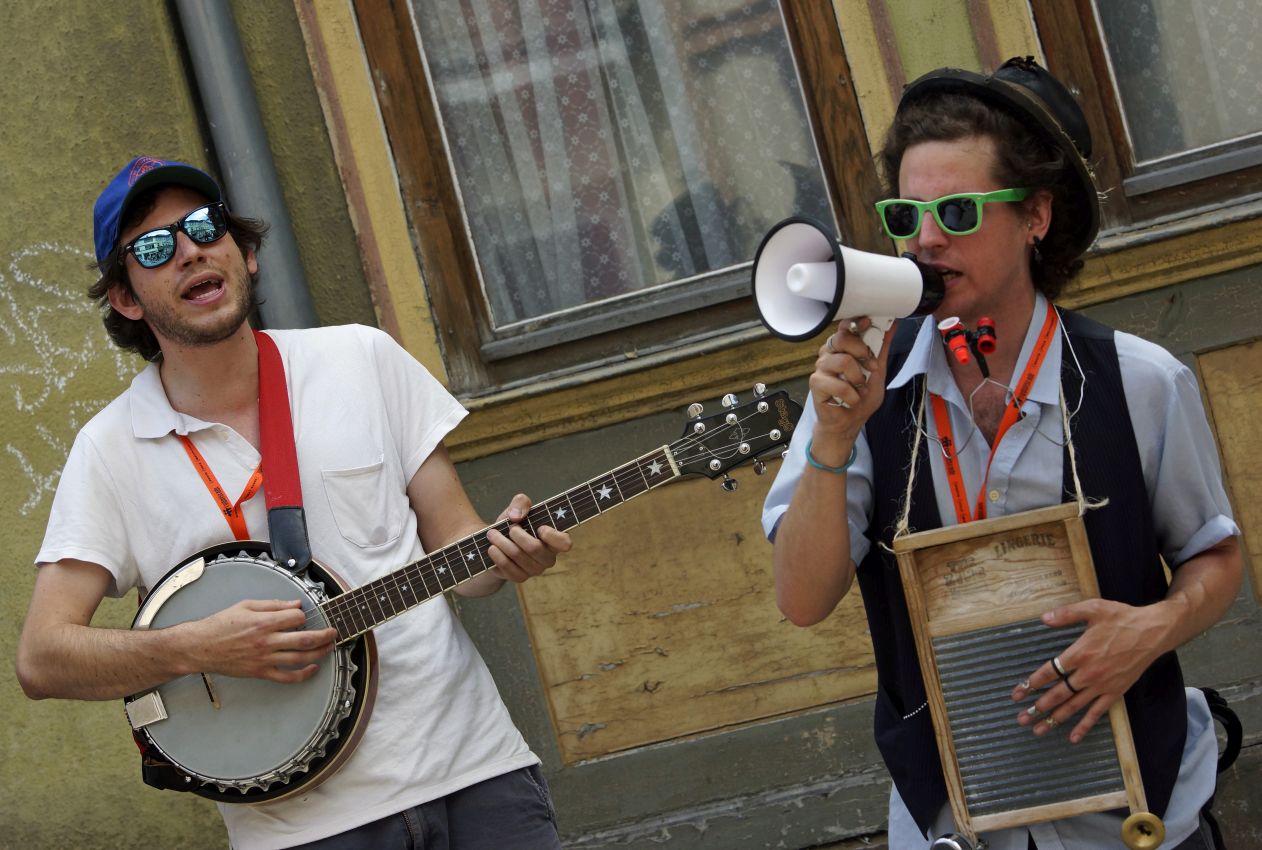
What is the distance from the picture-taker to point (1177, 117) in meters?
4.81

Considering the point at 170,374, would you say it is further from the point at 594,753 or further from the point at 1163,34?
the point at 1163,34

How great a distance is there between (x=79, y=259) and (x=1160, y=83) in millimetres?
3668

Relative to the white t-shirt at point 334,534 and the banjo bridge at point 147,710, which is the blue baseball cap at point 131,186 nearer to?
the white t-shirt at point 334,534

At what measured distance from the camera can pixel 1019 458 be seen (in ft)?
7.59

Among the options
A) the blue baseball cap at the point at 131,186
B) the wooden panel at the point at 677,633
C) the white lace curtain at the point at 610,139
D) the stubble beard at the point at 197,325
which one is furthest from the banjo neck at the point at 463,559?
the white lace curtain at the point at 610,139

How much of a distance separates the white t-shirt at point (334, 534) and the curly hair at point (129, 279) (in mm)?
235

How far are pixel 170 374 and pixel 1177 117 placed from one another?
335cm

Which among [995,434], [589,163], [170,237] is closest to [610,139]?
[589,163]

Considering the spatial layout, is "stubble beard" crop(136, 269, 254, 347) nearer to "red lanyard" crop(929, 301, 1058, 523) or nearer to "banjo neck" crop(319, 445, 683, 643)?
"banjo neck" crop(319, 445, 683, 643)

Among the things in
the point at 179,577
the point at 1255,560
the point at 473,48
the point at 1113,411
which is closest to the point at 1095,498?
the point at 1113,411

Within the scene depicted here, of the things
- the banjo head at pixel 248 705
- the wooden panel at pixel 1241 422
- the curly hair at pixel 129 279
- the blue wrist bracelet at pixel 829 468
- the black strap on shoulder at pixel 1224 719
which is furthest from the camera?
the wooden panel at pixel 1241 422

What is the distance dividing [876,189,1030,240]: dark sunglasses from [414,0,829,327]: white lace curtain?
2689 mm

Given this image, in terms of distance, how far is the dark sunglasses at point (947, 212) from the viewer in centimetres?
229

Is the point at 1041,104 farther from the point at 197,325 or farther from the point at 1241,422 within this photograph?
the point at 1241,422
